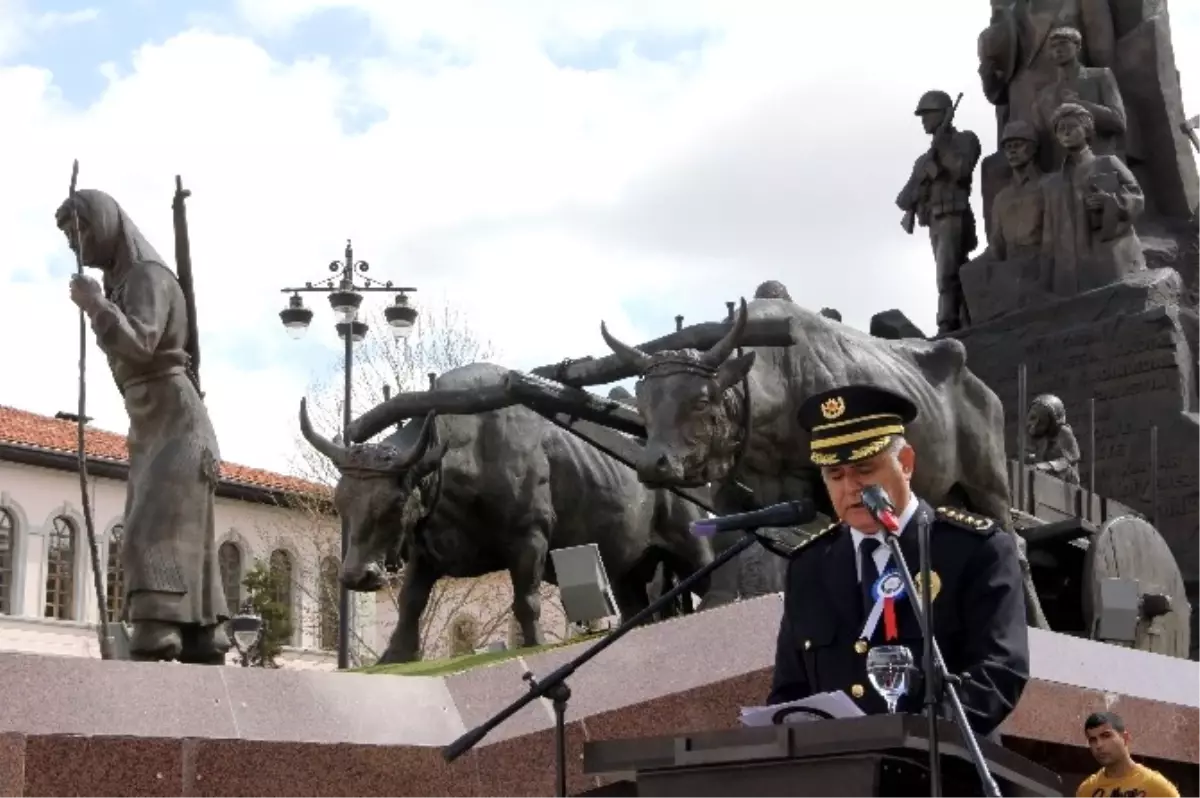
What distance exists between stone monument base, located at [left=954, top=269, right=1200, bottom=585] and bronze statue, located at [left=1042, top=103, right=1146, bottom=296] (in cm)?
48

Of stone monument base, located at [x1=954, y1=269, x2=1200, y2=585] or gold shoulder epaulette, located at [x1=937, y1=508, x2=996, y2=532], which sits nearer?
gold shoulder epaulette, located at [x1=937, y1=508, x2=996, y2=532]

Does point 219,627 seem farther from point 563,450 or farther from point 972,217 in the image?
point 972,217

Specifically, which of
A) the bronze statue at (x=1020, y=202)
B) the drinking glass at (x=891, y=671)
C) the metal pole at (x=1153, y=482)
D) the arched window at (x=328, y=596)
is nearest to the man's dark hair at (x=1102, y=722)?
the drinking glass at (x=891, y=671)

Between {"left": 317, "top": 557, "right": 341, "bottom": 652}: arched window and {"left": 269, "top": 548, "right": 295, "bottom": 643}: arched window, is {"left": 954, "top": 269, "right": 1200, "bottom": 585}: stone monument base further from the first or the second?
{"left": 269, "top": 548, "right": 295, "bottom": 643}: arched window

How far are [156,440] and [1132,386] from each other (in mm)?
12171

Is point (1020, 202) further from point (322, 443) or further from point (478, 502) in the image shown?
point (322, 443)

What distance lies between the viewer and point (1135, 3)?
23.2 metres

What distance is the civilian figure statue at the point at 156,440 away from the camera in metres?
10.6

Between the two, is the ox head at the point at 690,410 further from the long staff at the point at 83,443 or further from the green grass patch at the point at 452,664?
the long staff at the point at 83,443

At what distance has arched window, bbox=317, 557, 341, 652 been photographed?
38.0 meters

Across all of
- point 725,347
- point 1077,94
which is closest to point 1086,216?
point 1077,94

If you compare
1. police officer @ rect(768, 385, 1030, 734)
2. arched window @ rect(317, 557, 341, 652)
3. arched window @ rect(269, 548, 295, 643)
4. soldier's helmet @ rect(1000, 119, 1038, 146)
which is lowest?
police officer @ rect(768, 385, 1030, 734)

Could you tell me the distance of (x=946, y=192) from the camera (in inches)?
933

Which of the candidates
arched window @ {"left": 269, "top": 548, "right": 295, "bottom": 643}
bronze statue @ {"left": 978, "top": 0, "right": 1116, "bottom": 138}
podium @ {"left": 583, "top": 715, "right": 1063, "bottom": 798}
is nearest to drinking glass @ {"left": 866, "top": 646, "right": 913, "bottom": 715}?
podium @ {"left": 583, "top": 715, "right": 1063, "bottom": 798}
